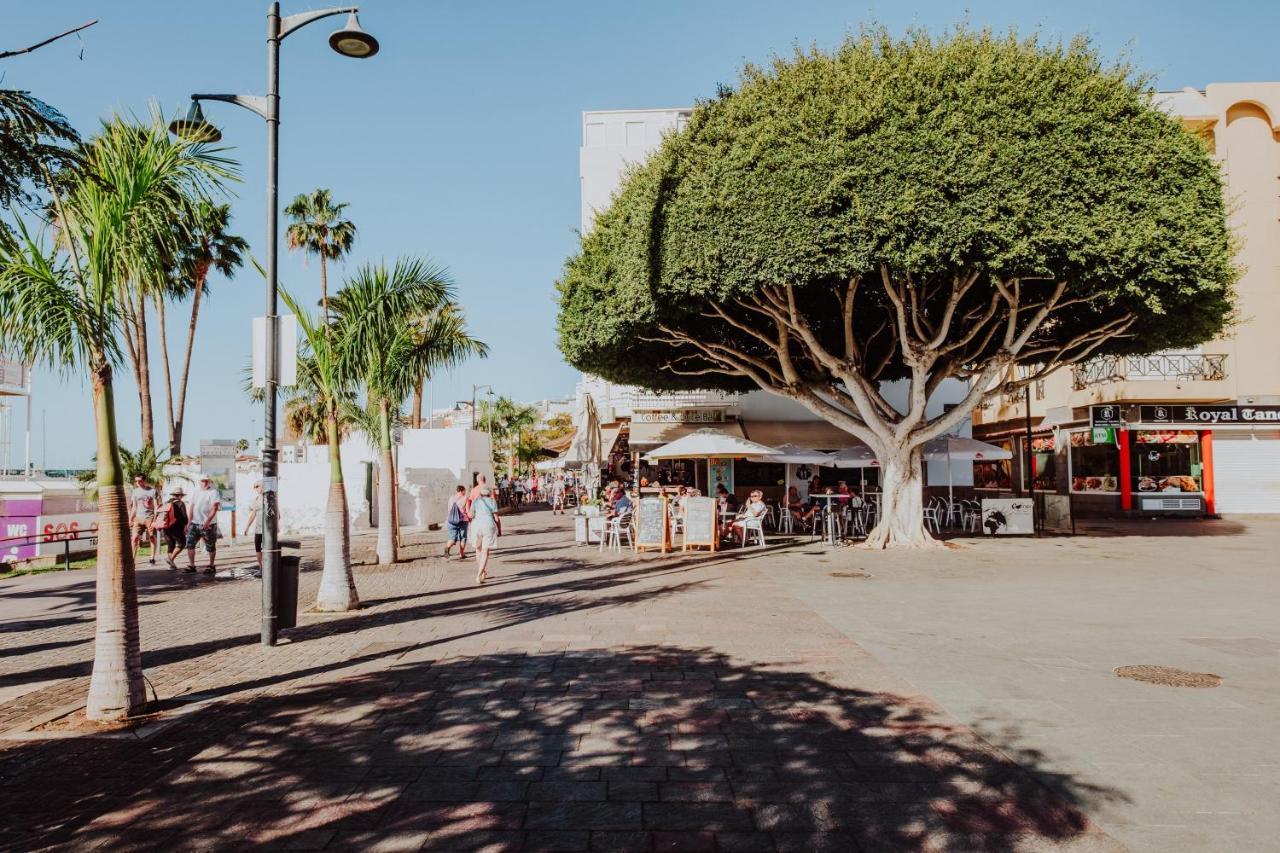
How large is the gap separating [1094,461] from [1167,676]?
89.1 ft

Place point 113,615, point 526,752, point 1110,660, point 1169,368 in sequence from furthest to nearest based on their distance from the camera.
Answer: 1. point 1169,368
2. point 1110,660
3. point 113,615
4. point 526,752

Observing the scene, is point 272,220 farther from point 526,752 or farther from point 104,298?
point 526,752

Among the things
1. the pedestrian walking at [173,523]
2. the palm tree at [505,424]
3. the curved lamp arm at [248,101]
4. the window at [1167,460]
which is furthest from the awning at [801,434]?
the palm tree at [505,424]

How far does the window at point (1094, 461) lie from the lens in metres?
29.4

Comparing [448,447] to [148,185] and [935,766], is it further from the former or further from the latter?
[935,766]

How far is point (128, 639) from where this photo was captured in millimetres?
5906

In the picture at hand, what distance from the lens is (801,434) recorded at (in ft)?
82.9

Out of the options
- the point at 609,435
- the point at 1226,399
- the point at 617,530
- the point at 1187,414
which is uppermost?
the point at 1226,399

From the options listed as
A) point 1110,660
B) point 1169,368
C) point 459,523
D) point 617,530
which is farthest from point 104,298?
point 1169,368

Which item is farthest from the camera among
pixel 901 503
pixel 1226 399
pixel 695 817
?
pixel 1226 399

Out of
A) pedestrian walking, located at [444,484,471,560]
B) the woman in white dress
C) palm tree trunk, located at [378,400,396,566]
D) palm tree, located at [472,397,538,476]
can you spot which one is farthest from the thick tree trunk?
palm tree, located at [472,397,538,476]

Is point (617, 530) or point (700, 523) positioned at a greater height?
point (700, 523)

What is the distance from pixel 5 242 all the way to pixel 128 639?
2.94m

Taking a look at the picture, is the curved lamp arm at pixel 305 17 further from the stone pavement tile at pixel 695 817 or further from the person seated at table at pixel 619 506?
the person seated at table at pixel 619 506
